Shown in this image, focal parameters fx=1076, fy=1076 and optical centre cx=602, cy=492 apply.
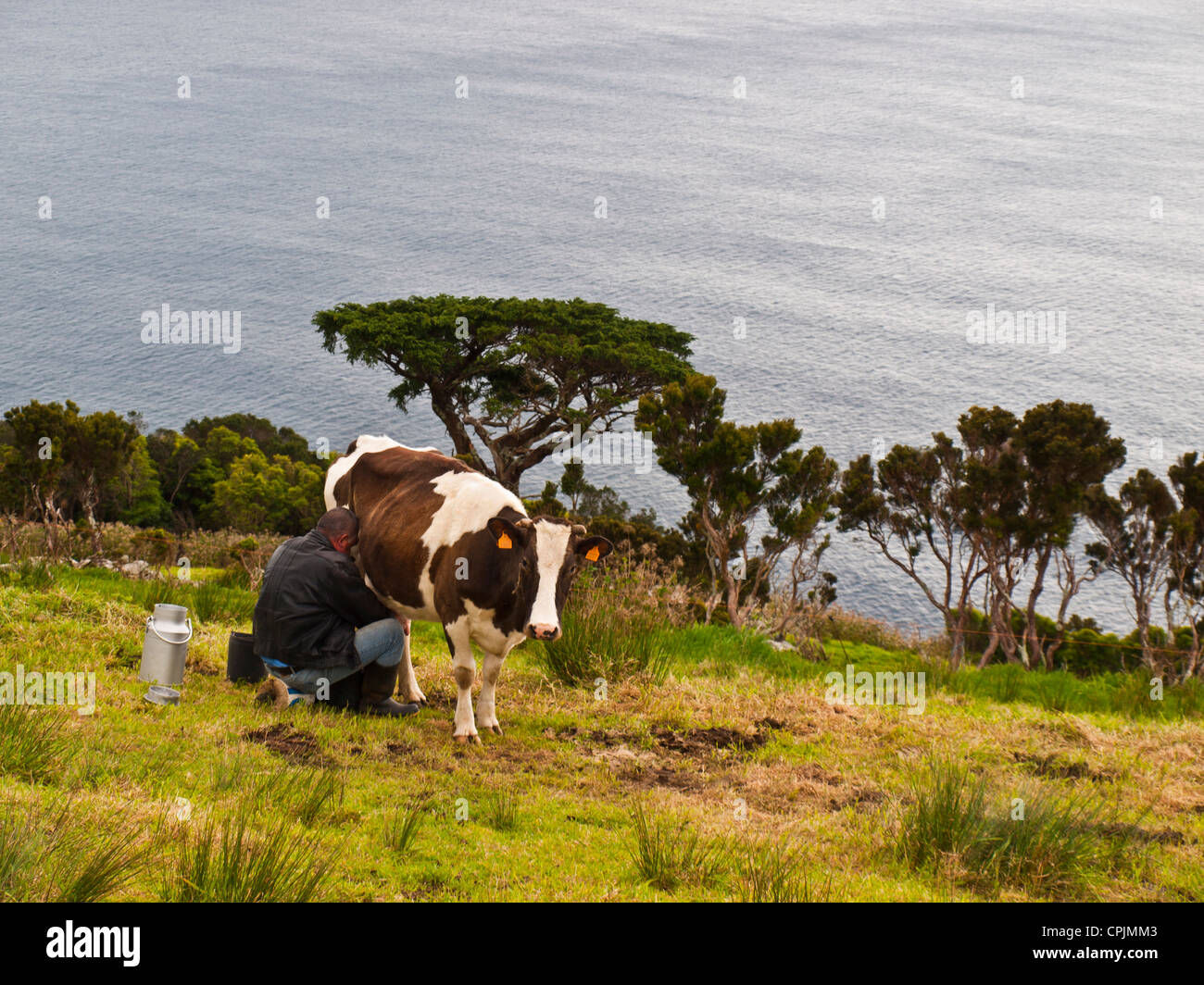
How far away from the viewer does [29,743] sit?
6.54m

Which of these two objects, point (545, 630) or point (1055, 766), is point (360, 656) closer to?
point (545, 630)

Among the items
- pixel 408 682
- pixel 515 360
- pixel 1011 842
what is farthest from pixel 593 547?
pixel 515 360

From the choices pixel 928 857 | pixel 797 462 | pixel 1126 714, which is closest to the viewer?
pixel 928 857

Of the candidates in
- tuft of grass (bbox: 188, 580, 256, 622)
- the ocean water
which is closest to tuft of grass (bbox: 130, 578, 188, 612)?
tuft of grass (bbox: 188, 580, 256, 622)

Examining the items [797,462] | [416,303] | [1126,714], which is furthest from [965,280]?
[1126,714]

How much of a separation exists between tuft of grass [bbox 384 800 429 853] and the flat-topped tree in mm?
33198

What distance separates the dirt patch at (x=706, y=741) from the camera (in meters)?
8.84

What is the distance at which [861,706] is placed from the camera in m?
10.5

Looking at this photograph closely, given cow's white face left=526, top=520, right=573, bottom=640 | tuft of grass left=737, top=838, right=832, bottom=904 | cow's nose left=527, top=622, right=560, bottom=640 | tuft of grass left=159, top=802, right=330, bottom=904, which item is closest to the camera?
tuft of grass left=159, top=802, right=330, bottom=904

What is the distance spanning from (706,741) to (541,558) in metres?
2.25

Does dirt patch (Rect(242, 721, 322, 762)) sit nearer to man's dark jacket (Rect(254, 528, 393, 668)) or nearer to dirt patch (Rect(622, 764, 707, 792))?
man's dark jacket (Rect(254, 528, 393, 668))

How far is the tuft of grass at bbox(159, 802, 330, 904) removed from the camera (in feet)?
14.8

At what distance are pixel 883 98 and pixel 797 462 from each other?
164m
